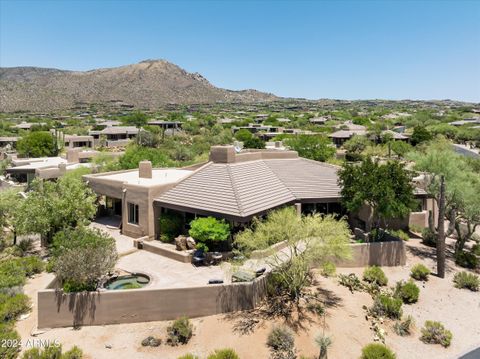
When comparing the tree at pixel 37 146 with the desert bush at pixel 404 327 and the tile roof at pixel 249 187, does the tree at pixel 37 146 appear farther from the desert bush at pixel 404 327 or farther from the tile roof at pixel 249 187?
the desert bush at pixel 404 327

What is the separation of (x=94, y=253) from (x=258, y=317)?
9818 millimetres

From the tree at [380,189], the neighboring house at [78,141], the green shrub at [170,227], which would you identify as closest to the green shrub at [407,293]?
the tree at [380,189]

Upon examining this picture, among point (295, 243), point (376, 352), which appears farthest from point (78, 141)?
point (376, 352)

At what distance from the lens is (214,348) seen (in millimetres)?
17578

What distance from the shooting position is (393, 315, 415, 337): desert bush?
1958 cm

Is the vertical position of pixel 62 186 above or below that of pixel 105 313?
above

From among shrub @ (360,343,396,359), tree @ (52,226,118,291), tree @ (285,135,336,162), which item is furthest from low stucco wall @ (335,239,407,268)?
tree @ (285,135,336,162)

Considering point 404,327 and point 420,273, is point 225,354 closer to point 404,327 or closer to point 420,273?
point 404,327

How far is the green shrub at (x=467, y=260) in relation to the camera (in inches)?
1097

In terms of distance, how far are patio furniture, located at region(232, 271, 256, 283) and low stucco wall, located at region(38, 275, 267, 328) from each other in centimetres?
48

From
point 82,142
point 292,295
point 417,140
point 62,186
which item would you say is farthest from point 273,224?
point 82,142

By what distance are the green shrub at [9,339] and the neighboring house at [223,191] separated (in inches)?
451

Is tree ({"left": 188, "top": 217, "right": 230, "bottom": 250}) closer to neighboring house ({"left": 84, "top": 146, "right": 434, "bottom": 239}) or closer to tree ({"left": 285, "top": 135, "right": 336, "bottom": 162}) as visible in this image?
neighboring house ({"left": 84, "top": 146, "right": 434, "bottom": 239})

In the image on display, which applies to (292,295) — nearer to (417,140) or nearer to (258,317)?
(258,317)
